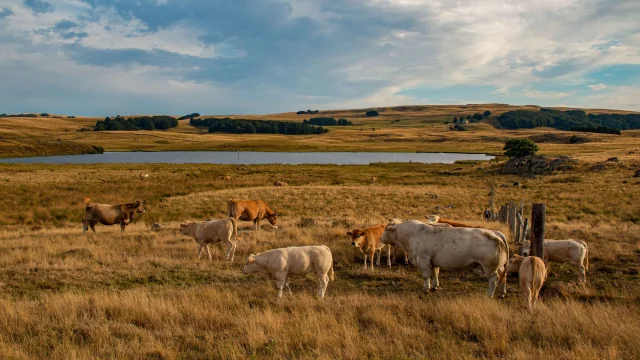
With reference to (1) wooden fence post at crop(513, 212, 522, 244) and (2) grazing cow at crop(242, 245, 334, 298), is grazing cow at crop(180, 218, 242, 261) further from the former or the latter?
(1) wooden fence post at crop(513, 212, 522, 244)

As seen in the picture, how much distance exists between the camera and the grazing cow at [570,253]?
32.9 feet

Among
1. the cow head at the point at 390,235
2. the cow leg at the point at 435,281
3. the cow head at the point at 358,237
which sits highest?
the cow head at the point at 390,235

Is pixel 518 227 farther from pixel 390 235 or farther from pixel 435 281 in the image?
pixel 435 281

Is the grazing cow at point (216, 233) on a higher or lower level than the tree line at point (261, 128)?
lower

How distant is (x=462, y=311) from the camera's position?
7.16 metres

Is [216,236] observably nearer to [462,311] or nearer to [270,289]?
[270,289]

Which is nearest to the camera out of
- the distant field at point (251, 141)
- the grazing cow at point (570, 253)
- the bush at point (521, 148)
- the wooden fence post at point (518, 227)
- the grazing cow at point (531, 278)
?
the grazing cow at point (531, 278)

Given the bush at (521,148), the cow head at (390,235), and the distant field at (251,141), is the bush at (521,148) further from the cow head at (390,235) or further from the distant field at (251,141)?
the cow head at (390,235)

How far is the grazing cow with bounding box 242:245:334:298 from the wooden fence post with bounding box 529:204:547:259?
551cm

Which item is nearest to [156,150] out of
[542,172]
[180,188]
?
[180,188]

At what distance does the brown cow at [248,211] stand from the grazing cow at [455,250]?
374 inches

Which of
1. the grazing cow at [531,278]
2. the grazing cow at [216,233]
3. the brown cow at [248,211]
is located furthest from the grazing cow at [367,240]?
the brown cow at [248,211]

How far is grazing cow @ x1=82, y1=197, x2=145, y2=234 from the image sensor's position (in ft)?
57.1

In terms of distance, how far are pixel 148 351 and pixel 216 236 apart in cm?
700
